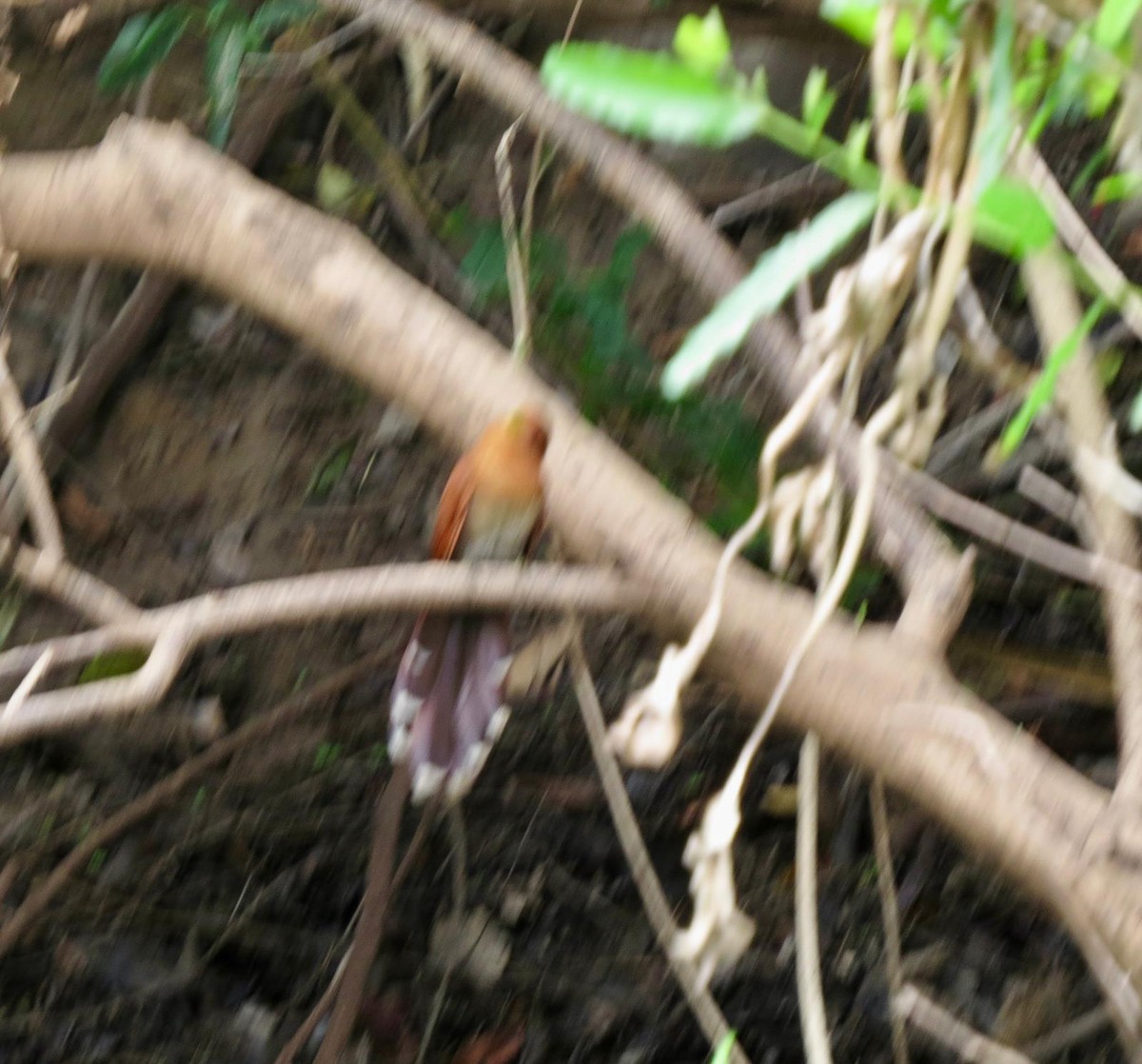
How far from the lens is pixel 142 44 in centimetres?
161

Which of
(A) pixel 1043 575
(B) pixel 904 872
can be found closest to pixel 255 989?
(B) pixel 904 872

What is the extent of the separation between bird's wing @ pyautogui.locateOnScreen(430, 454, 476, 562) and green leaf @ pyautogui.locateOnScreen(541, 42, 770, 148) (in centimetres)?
54

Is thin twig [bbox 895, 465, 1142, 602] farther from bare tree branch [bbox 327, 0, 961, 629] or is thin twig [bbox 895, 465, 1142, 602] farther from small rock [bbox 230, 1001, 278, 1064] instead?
small rock [bbox 230, 1001, 278, 1064]

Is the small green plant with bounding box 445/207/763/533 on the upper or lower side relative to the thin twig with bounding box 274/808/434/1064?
upper

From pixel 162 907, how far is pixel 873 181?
1.47 meters

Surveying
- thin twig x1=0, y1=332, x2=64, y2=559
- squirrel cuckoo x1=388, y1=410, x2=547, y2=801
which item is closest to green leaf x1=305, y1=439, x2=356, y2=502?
squirrel cuckoo x1=388, y1=410, x2=547, y2=801

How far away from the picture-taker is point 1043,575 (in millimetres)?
1693

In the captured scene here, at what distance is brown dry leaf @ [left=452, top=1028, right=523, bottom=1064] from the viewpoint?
1.61 metres

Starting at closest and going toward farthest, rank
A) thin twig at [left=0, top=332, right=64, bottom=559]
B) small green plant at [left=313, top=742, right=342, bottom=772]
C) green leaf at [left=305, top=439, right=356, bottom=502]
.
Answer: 1. thin twig at [left=0, top=332, right=64, bottom=559]
2. small green plant at [left=313, top=742, right=342, bottom=772]
3. green leaf at [left=305, top=439, right=356, bottom=502]

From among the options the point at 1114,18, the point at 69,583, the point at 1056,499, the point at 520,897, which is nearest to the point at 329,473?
the point at 520,897

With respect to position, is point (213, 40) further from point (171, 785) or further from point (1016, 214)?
point (1016, 214)

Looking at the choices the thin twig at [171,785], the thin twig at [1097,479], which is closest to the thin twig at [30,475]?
the thin twig at [171,785]

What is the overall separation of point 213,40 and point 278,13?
136 mm

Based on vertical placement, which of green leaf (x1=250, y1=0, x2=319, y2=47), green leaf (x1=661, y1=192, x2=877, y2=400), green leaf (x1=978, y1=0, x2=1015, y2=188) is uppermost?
green leaf (x1=978, y1=0, x2=1015, y2=188)
